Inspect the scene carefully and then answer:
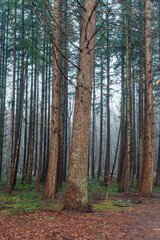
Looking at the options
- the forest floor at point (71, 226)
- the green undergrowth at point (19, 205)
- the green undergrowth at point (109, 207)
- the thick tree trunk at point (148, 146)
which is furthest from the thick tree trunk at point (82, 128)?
the thick tree trunk at point (148, 146)

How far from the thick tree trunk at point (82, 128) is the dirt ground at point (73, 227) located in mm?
436

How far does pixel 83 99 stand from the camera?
5727 mm

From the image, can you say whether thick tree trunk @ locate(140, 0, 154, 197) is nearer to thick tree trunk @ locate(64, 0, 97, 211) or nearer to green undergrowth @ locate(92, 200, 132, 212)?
green undergrowth @ locate(92, 200, 132, 212)

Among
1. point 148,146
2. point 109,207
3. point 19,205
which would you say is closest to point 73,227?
point 19,205

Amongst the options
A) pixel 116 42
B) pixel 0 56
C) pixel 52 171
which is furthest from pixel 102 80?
pixel 52 171

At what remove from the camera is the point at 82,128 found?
18.4 ft

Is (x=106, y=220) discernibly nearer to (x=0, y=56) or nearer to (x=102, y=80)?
(x=0, y=56)

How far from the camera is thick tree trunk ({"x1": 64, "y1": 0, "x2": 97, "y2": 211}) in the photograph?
17.9ft

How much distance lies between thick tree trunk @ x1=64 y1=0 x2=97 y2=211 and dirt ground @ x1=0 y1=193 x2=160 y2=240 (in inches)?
17.2

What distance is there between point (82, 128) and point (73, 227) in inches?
94.0

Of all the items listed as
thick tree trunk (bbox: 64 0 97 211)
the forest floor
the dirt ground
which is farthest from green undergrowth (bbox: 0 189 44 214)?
thick tree trunk (bbox: 64 0 97 211)

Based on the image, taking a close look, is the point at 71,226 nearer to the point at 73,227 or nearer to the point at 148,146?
the point at 73,227

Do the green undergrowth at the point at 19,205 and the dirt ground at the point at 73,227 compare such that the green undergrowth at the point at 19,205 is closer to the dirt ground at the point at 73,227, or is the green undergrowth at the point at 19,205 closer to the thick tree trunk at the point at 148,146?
the dirt ground at the point at 73,227

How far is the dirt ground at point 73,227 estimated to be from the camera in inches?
153
